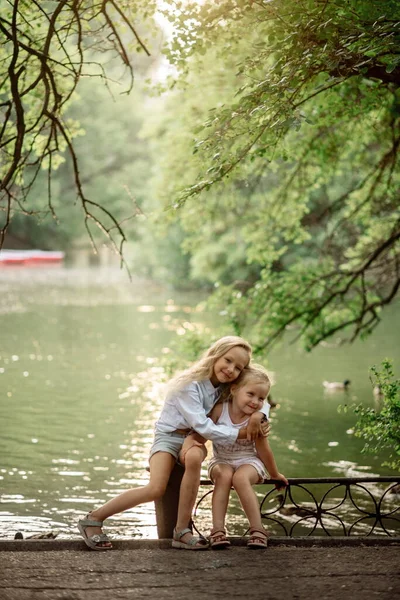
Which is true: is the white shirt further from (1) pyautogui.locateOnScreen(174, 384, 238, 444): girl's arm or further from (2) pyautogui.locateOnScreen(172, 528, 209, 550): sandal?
(2) pyautogui.locateOnScreen(172, 528, 209, 550): sandal

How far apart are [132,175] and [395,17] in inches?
2217

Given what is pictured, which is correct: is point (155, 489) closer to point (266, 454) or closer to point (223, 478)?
point (223, 478)

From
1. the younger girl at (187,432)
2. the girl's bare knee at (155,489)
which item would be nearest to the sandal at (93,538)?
the younger girl at (187,432)

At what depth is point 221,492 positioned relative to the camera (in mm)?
6176

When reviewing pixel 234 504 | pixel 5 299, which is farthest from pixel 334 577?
pixel 5 299

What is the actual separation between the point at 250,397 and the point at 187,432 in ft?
1.52

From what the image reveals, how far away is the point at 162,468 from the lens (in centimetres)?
622

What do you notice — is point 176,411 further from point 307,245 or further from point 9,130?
point 307,245

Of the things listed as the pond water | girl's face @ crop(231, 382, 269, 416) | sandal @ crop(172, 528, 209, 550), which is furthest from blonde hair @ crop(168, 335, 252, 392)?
the pond water

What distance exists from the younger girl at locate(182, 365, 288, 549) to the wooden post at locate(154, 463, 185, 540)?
205 millimetres

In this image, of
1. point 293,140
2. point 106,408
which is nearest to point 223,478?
point 293,140

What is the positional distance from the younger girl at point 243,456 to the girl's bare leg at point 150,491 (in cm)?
17

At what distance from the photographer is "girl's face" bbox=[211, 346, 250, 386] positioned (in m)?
6.34

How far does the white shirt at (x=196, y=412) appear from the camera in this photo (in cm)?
619
